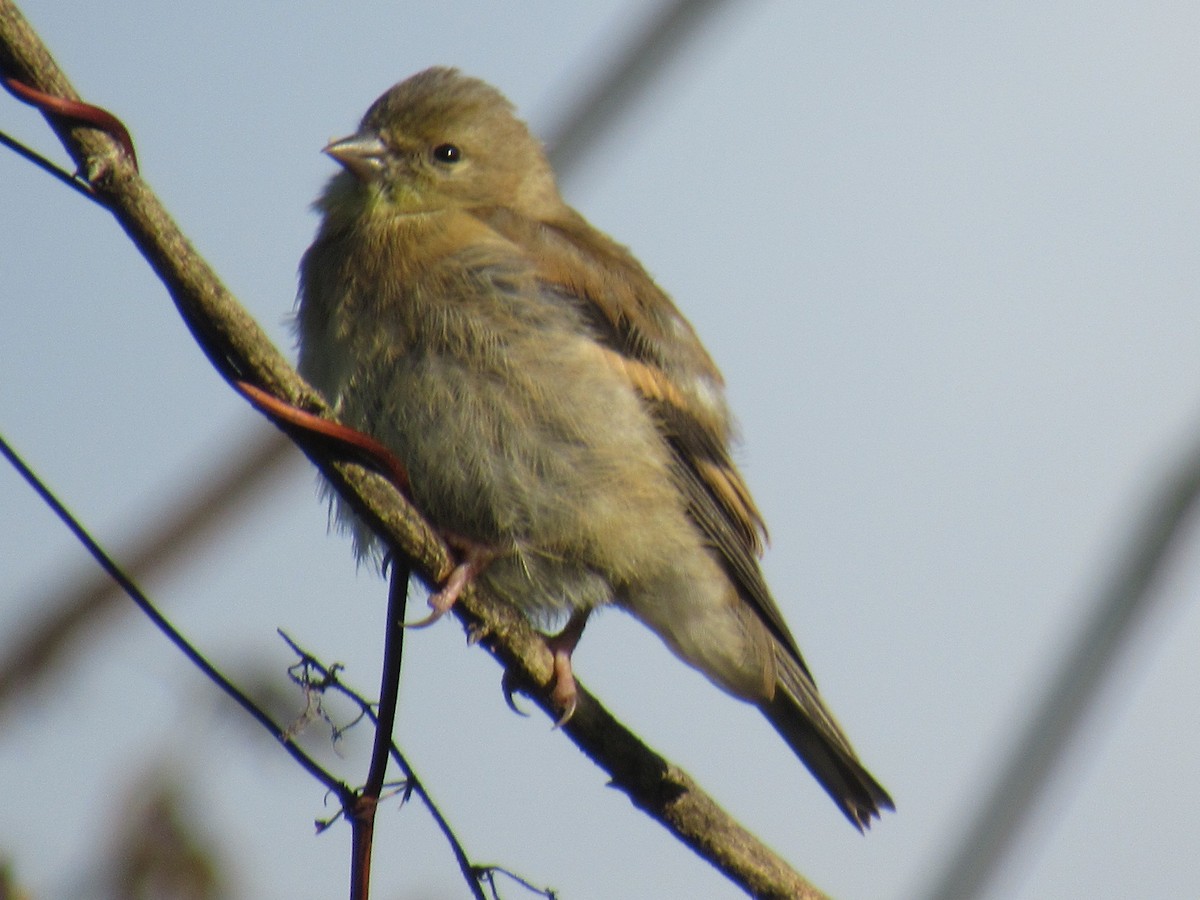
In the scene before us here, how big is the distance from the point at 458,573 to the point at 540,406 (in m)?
0.71

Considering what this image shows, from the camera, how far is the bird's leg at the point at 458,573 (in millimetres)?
2699

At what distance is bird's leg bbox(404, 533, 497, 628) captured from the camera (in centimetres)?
270

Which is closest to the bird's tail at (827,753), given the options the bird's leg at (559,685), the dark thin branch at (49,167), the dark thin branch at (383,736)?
the bird's leg at (559,685)

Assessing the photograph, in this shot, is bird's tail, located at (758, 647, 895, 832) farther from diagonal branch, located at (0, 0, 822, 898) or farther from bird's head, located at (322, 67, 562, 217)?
bird's head, located at (322, 67, 562, 217)

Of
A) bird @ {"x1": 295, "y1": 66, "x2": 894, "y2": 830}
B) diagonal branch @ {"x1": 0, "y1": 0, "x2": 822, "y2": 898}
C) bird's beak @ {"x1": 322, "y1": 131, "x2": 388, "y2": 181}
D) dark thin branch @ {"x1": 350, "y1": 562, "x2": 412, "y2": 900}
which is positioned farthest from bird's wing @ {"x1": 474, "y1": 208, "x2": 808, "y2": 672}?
dark thin branch @ {"x1": 350, "y1": 562, "x2": 412, "y2": 900}

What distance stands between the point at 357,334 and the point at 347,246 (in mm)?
429

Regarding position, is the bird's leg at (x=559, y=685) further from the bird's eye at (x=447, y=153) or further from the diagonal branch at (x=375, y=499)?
the bird's eye at (x=447, y=153)

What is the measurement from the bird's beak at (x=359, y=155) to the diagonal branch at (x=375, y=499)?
173cm

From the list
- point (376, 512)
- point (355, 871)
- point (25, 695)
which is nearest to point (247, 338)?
point (376, 512)

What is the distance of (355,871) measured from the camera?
190 cm

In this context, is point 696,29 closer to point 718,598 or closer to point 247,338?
point 247,338

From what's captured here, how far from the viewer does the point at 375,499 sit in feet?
7.29

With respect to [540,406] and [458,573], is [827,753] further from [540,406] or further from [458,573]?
[458,573]

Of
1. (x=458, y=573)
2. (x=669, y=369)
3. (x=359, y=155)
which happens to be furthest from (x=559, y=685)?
(x=359, y=155)
